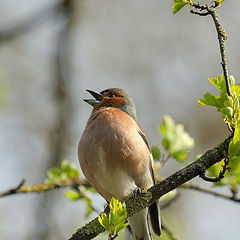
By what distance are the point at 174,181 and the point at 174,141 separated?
5.77 ft

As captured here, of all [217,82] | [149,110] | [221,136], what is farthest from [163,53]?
[217,82]

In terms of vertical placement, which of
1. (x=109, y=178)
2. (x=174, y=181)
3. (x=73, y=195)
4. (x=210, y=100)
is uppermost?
(x=210, y=100)

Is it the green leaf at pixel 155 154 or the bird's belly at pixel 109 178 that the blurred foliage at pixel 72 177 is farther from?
the green leaf at pixel 155 154

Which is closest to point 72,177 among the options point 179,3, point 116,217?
point 116,217

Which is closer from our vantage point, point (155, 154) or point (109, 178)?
point (109, 178)

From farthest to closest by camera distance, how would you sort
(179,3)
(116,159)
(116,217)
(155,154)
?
(155,154) → (116,159) → (179,3) → (116,217)

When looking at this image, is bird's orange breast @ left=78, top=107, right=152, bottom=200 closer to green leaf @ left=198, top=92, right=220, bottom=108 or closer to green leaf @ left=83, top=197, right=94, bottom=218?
green leaf @ left=83, top=197, right=94, bottom=218

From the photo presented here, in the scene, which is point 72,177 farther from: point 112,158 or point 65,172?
point 112,158

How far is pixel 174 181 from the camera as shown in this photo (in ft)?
11.7

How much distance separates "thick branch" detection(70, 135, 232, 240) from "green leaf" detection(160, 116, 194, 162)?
4.43 feet

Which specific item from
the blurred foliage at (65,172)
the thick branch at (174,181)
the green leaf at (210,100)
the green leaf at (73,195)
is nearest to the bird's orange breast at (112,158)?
the blurred foliage at (65,172)

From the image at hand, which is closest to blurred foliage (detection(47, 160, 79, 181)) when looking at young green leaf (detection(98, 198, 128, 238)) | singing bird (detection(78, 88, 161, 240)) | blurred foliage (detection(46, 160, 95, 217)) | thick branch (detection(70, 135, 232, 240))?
blurred foliage (detection(46, 160, 95, 217))

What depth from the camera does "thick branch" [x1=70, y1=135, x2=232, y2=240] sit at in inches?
137

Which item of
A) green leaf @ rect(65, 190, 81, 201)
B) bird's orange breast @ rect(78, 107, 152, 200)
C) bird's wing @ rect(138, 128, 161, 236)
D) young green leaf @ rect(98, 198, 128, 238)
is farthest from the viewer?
bird's wing @ rect(138, 128, 161, 236)
